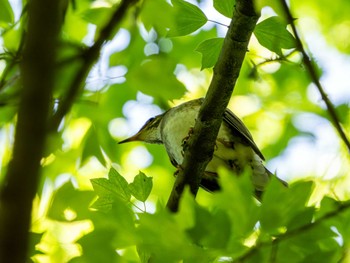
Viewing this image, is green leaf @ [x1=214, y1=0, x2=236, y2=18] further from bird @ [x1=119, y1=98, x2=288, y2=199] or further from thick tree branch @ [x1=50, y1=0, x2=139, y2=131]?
bird @ [x1=119, y1=98, x2=288, y2=199]

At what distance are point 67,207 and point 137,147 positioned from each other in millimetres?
4531

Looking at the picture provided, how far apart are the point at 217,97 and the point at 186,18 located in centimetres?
45

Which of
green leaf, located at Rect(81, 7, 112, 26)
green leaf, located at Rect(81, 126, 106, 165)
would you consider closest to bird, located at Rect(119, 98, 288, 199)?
green leaf, located at Rect(81, 126, 106, 165)

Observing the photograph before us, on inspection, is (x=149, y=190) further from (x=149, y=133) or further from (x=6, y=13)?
(x=149, y=133)

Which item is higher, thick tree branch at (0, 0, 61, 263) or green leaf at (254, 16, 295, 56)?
thick tree branch at (0, 0, 61, 263)

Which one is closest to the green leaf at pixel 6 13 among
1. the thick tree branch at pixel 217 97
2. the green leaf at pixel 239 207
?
the thick tree branch at pixel 217 97

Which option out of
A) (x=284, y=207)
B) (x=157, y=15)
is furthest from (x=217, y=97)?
(x=284, y=207)

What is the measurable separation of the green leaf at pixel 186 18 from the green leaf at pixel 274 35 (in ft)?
0.99

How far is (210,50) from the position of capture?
3291mm

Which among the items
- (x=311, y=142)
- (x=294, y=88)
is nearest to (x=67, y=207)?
(x=311, y=142)

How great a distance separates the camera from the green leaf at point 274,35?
3047mm

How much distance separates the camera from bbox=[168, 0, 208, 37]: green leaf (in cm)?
319

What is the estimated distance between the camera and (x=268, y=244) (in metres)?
2.13

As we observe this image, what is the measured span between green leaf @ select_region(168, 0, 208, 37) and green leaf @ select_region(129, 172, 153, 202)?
0.83 metres
